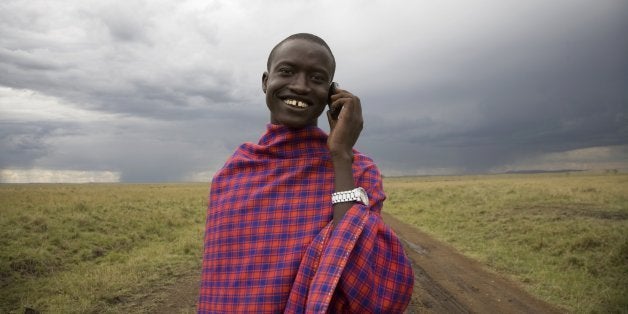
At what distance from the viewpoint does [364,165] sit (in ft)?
6.79

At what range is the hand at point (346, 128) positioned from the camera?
188 cm

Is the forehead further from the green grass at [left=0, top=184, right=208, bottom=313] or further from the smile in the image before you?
the green grass at [left=0, top=184, right=208, bottom=313]

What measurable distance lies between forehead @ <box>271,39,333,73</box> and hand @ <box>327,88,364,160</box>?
7.7 inches

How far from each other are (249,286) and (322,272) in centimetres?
41

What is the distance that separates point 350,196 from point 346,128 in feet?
1.00

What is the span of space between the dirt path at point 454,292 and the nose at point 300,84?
5.69m

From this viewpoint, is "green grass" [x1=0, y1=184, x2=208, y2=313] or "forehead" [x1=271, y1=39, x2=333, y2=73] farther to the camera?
"green grass" [x1=0, y1=184, x2=208, y2=313]

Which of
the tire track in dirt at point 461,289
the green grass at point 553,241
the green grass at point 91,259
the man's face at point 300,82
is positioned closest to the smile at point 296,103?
the man's face at point 300,82

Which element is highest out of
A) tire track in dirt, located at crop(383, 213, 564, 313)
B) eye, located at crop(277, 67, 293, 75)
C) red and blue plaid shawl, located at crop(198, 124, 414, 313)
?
eye, located at crop(277, 67, 293, 75)

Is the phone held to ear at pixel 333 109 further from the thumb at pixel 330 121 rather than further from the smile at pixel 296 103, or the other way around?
the smile at pixel 296 103

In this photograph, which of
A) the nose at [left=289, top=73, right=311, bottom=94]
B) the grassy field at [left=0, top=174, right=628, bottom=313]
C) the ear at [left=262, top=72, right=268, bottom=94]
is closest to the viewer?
the nose at [left=289, top=73, right=311, bottom=94]

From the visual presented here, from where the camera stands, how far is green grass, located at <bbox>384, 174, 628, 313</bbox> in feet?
28.2

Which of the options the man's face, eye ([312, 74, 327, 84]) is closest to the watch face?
the man's face

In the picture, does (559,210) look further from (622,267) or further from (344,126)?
(344,126)
